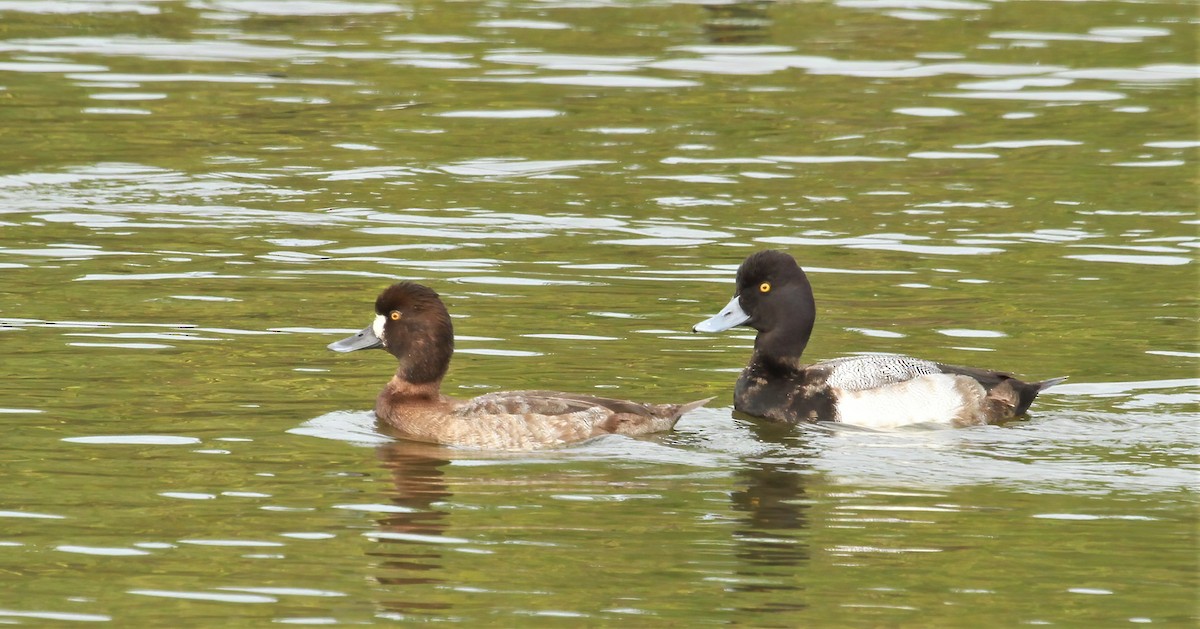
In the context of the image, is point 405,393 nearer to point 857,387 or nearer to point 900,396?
point 857,387

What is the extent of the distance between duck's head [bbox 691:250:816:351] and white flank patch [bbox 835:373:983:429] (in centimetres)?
68

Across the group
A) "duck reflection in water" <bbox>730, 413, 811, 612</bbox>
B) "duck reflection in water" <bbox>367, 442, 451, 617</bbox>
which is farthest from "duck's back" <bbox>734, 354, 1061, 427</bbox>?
"duck reflection in water" <bbox>367, 442, 451, 617</bbox>

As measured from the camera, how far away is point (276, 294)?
15.2 meters

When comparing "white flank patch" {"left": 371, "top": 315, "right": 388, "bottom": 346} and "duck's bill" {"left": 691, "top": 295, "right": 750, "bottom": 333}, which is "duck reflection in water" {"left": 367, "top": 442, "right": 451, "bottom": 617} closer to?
"white flank patch" {"left": 371, "top": 315, "right": 388, "bottom": 346}

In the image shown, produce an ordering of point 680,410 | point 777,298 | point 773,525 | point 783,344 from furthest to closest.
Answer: point 777,298, point 783,344, point 680,410, point 773,525

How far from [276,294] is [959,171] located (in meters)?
7.84

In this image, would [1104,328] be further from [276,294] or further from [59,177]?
[59,177]

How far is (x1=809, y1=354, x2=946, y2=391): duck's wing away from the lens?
12320 mm

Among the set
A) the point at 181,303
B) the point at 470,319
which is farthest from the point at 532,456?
the point at 181,303

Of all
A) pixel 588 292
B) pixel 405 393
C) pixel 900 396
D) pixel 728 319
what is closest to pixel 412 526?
pixel 405 393

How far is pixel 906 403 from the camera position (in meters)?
12.4

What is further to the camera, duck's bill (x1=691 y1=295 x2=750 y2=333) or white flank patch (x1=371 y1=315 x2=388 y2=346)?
duck's bill (x1=691 y1=295 x2=750 y2=333)

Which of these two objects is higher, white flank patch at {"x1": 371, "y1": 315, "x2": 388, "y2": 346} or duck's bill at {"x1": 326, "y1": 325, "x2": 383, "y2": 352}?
white flank patch at {"x1": 371, "y1": 315, "x2": 388, "y2": 346}

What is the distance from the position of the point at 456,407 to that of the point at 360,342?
0.94 metres
